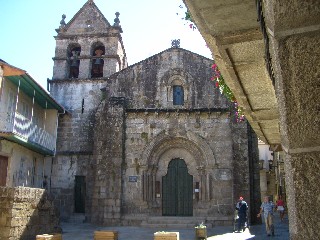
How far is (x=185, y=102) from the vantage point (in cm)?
1767

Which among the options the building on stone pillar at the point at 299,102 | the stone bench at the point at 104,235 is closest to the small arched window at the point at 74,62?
the stone bench at the point at 104,235

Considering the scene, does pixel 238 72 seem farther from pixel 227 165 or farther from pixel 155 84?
pixel 155 84

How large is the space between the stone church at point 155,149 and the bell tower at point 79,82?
6 centimetres

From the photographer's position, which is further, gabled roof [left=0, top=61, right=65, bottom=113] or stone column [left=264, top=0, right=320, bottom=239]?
gabled roof [left=0, top=61, right=65, bottom=113]

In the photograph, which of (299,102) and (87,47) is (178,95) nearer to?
(87,47)

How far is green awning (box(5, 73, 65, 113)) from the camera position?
1530 centimetres

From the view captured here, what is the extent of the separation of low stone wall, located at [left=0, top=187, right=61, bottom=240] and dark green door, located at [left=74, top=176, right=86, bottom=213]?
6662mm

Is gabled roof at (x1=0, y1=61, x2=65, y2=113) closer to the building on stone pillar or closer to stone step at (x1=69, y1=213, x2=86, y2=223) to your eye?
stone step at (x1=69, y1=213, x2=86, y2=223)

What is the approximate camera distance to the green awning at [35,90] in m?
15.3

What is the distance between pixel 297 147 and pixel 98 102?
739 inches

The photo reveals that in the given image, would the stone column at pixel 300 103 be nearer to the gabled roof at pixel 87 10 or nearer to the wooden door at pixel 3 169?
the wooden door at pixel 3 169

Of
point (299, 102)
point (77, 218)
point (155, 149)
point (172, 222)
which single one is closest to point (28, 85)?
point (155, 149)

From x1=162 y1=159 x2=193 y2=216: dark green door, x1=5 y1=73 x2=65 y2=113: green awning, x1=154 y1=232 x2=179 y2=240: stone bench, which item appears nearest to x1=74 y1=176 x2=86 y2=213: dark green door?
x1=5 y1=73 x2=65 y2=113: green awning

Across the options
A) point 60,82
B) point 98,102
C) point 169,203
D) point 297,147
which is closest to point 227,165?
point 169,203
